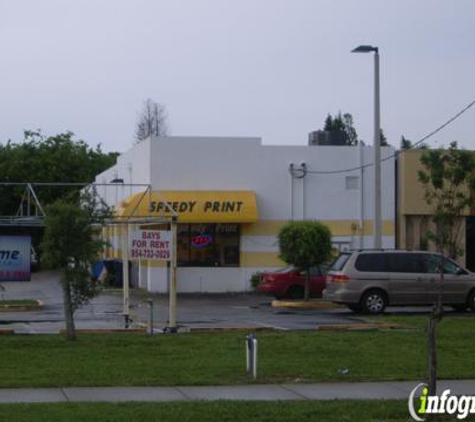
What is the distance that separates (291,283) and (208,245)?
21.6 ft

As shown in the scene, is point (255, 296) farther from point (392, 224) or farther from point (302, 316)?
point (302, 316)

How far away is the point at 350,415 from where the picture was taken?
1116 cm

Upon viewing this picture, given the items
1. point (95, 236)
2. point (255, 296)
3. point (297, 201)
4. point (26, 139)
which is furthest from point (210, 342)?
point (26, 139)

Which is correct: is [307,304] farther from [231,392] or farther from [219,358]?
[231,392]

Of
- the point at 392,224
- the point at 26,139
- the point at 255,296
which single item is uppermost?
the point at 26,139

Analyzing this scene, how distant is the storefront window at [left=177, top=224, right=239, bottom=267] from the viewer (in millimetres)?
40031

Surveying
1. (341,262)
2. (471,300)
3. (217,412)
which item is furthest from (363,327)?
(217,412)

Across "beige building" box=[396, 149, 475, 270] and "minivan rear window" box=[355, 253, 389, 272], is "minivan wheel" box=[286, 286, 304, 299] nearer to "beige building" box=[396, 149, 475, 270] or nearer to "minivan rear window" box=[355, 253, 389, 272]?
"minivan rear window" box=[355, 253, 389, 272]

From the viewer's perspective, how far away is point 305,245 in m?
32.8

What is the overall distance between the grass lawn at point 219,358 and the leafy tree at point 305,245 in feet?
39.6

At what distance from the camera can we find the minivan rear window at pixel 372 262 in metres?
28.3

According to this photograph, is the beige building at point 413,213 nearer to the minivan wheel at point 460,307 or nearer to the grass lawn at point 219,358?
the minivan wheel at point 460,307

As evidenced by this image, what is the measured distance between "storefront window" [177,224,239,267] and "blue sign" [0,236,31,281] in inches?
726

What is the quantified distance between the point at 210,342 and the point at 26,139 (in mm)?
54278
